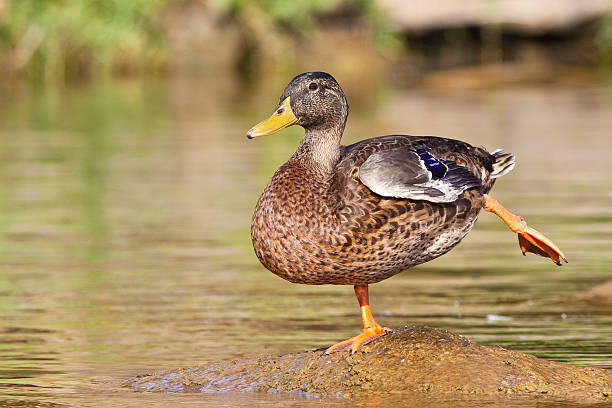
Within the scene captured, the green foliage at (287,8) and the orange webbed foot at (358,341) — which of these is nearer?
the orange webbed foot at (358,341)

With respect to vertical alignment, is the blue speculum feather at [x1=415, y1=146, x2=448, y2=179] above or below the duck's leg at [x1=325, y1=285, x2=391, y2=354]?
above

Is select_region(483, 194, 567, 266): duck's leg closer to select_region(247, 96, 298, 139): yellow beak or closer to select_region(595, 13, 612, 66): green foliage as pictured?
select_region(247, 96, 298, 139): yellow beak

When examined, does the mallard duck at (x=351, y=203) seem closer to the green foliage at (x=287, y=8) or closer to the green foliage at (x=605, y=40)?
the green foliage at (x=287, y=8)

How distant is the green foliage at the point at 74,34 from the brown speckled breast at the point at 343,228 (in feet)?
82.8

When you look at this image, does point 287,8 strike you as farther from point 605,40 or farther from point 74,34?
point 605,40

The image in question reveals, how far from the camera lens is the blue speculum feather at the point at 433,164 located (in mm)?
5941

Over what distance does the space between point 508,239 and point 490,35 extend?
23560 millimetres

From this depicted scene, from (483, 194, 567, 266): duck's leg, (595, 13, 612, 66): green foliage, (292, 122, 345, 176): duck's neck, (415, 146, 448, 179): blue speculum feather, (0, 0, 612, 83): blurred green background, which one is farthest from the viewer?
(595, 13, 612, 66): green foliage

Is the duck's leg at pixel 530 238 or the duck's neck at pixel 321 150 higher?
the duck's neck at pixel 321 150

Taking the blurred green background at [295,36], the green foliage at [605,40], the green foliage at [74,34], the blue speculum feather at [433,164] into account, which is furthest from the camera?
the green foliage at [605,40]

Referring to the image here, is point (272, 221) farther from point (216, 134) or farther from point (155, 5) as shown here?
point (155, 5)

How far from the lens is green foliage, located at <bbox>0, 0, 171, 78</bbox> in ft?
101

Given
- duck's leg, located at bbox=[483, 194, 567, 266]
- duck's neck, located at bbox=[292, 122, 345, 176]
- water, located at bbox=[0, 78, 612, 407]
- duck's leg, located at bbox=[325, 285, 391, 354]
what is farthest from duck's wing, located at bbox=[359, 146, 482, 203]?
water, located at bbox=[0, 78, 612, 407]

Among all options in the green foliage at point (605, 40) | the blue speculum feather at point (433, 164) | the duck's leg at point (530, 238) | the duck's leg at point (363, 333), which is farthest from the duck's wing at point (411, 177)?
the green foliage at point (605, 40)
